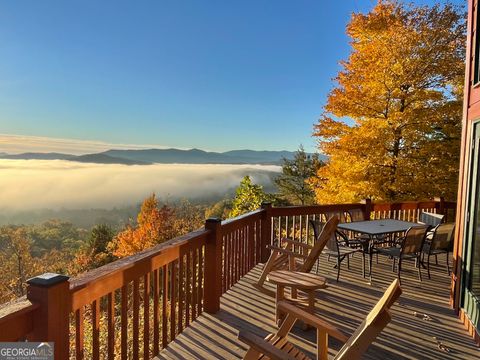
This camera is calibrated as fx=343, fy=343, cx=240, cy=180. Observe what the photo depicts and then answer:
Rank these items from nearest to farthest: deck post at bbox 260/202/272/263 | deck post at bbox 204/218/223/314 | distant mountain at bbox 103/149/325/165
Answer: deck post at bbox 204/218/223/314 < deck post at bbox 260/202/272/263 < distant mountain at bbox 103/149/325/165

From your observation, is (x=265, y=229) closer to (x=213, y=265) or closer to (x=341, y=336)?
(x=213, y=265)

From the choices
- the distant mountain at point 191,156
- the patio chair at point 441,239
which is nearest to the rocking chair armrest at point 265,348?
the patio chair at point 441,239

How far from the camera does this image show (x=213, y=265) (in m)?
3.63

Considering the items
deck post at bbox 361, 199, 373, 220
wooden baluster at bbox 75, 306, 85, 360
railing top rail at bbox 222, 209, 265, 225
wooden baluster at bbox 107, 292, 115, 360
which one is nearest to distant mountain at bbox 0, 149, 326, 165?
deck post at bbox 361, 199, 373, 220

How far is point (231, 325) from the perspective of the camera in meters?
3.41

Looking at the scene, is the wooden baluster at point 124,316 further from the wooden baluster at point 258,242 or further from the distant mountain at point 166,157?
the distant mountain at point 166,157

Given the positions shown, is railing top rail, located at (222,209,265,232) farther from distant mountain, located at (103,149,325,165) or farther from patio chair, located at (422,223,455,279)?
distant mountain, located at (103,149,325,165)

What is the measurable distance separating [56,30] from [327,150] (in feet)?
71.2

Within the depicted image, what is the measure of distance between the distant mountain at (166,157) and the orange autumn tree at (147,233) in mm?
20951

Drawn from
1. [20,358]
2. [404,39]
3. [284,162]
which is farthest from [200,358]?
[284,162]

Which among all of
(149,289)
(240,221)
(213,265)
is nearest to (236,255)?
(240,221)

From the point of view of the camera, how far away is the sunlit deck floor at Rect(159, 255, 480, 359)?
295cm

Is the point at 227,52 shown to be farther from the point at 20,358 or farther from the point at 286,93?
the point at 20,358

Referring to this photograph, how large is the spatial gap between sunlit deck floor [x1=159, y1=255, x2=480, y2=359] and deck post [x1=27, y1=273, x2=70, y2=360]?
1372 mm
